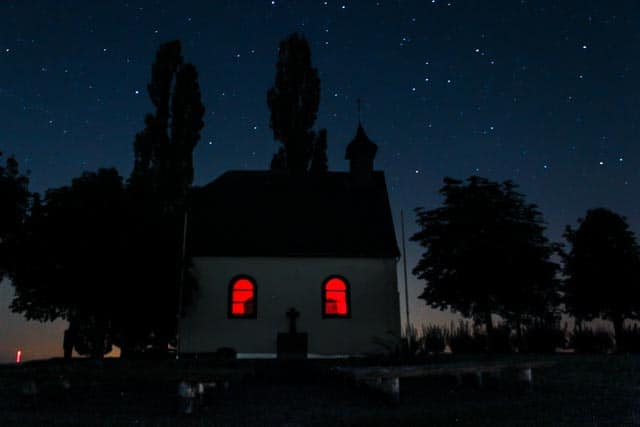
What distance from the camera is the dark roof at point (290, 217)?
21.2 m

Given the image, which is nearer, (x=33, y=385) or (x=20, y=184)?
(x=33, y=385)

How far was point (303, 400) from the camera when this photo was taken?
30.8ft

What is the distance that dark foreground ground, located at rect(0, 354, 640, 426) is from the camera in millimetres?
7238

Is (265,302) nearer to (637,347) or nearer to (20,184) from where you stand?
(20,184)

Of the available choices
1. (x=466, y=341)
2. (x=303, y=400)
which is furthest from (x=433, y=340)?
(x=303, y=400)

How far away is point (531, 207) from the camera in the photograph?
20.9m

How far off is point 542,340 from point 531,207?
17.3 feet

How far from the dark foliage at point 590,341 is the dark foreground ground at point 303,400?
8558 millimetres

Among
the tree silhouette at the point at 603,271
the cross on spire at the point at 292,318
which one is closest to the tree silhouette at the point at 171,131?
the cross on spire at the point at 292,318

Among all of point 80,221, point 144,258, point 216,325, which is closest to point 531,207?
point 216,325

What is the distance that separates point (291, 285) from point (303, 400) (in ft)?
37.7

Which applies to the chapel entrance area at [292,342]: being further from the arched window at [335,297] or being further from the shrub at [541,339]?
the shrub at [541,339]

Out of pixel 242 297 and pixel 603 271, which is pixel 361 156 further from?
pixel 603 271

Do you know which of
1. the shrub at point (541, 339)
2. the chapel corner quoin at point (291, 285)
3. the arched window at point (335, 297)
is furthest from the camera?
the arched window at point (335, 297)
